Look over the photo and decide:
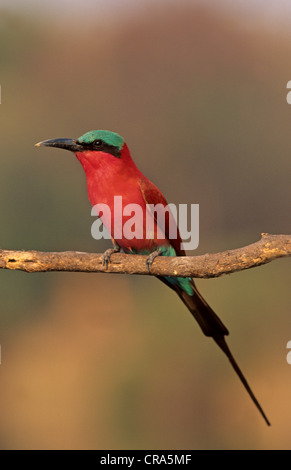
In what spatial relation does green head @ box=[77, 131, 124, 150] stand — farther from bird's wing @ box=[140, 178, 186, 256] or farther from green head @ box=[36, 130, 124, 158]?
bird's wing @ box=[140, 178, 186, 256]

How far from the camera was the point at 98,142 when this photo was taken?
145cm

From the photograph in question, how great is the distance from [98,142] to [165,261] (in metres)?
0.38

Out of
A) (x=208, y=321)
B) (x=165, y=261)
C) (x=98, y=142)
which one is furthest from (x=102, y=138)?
(x=208, y=321)

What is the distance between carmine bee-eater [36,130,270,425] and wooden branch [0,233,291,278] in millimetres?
46

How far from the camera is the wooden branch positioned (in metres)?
1.20

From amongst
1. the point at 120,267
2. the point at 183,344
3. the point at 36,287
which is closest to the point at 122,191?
the point at 120,267

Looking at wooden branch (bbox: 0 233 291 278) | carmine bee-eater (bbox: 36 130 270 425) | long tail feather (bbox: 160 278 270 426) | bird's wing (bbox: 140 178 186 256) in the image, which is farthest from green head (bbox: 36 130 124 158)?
long tail feather (bbox: 160 278 270 426)

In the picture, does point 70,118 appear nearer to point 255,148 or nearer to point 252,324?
point 255,148

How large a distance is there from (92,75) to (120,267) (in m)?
3.15

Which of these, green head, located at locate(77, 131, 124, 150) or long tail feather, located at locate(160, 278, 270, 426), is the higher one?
green head, located at locate(77, 131, 124, 150)

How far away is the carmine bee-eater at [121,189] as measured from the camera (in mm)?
1443

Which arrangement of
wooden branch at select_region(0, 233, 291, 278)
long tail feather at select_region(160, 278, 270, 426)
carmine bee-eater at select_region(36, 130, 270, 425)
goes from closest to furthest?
wooden branch at select_region(0, 233, 291, 278) → carmine bee-eater at select_region(36, 130, 270, 425) → long tail feather at select_region(160, 278, 270, 426)

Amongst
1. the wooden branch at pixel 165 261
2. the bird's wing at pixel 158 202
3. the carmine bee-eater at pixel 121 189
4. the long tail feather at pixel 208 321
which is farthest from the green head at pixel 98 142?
the long tail feather at pixel 208 321

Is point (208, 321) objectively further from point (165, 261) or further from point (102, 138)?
point (102, 138)
